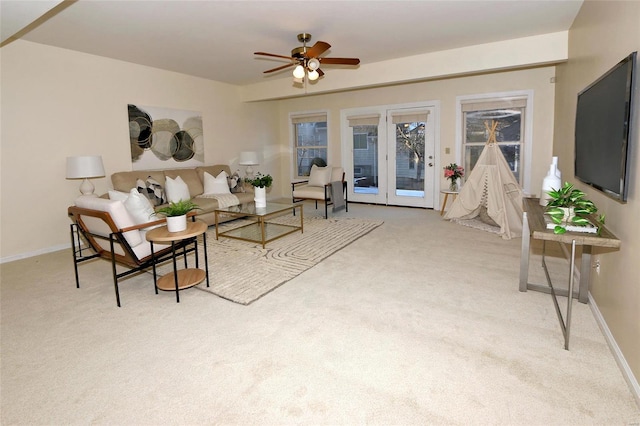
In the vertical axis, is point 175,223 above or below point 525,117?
below

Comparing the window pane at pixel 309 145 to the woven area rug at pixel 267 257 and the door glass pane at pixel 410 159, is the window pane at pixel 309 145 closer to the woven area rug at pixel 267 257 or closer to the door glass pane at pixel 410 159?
the door glass pane at pixel 410 159

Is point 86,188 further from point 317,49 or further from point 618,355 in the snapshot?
point 618,355

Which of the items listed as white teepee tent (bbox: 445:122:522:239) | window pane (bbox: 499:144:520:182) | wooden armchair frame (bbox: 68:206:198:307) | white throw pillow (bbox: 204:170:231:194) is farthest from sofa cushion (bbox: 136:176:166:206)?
window pane (bbox: 499:144:520:182)

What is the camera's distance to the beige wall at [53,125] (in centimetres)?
422

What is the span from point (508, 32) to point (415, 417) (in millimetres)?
4751

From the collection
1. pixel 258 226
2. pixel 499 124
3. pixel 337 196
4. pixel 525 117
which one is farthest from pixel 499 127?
pixel 258 226

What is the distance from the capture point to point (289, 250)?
4297mm

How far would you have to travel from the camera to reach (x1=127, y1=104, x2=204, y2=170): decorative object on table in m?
5.54

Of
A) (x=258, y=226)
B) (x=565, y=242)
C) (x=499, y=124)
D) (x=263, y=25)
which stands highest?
(x=263, y=25)

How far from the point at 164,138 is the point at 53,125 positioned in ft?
5.33

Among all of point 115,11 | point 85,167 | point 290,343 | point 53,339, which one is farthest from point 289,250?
point 115,11

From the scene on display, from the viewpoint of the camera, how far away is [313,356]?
215cm

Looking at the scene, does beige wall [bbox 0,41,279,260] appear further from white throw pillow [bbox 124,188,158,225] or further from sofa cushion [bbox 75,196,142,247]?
white throw pillow [bbox 124,188,158,225]

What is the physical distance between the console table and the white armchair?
11.7ft
